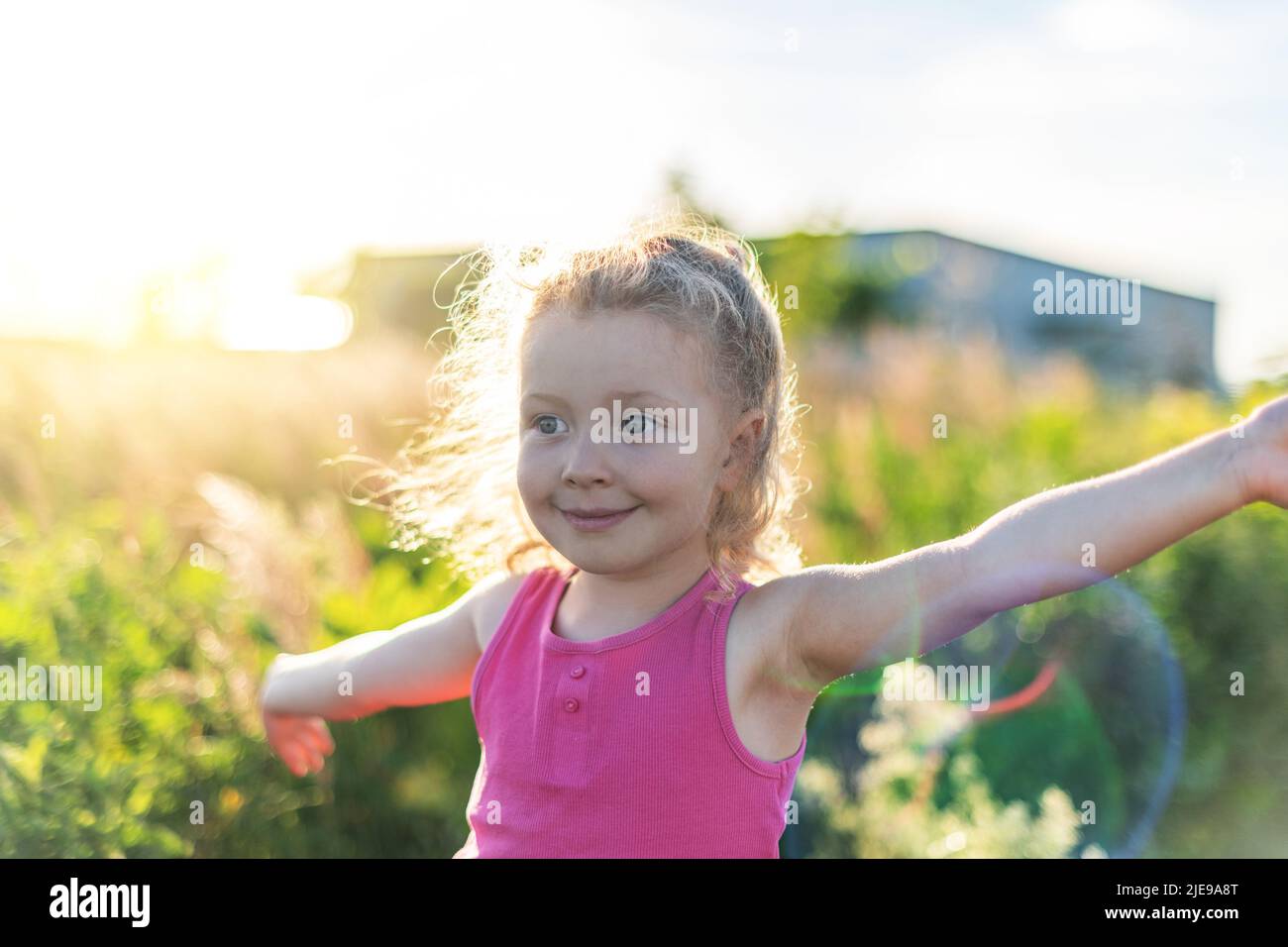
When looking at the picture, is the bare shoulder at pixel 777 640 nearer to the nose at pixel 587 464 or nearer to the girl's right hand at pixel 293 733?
the nose at pixel 587 464

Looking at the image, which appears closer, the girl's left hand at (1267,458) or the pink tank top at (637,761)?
the girl's left hand at (1267,458)

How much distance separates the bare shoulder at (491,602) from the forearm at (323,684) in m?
0.19

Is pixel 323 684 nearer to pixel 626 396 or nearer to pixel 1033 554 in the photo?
pixel 626 396

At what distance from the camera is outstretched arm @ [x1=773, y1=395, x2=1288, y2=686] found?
1382 mm

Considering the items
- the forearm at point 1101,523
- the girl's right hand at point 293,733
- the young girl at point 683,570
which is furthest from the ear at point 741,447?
the girl's right hand at point 293,733

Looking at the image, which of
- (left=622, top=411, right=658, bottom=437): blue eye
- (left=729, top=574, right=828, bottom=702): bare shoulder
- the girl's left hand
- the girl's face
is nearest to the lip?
the girl's face

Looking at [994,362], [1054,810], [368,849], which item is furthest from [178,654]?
[994,362]

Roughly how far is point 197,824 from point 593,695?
6.14ft

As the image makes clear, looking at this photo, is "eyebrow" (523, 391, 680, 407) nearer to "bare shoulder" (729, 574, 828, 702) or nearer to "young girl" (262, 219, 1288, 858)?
"young girl" (262, 219, 1288, 858)

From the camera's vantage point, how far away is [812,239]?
413 inches

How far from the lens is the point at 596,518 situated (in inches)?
64.7

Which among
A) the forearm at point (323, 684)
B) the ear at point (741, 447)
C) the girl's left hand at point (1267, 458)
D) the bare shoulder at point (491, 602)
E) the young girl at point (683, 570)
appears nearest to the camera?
the girl's left hand at point (1267, 458)

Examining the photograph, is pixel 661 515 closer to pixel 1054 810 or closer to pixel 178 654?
pixel 1054 810

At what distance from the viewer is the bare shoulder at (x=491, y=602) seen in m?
1.92
